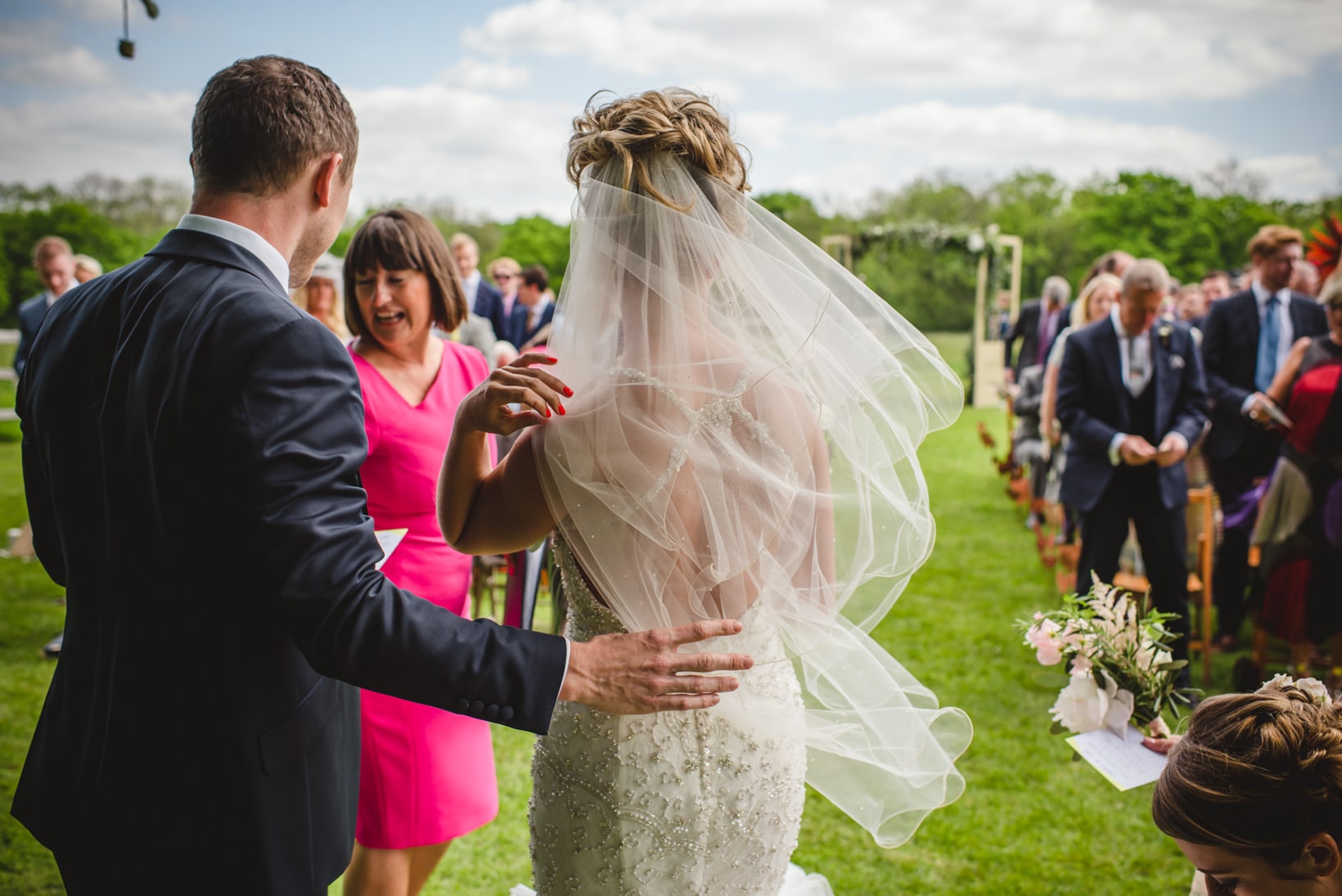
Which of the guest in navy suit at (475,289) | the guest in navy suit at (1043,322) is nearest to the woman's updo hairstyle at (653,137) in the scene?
the guest in navy suit at (475,289)

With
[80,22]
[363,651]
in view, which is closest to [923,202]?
[80,22]

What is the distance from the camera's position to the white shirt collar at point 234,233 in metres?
1.45

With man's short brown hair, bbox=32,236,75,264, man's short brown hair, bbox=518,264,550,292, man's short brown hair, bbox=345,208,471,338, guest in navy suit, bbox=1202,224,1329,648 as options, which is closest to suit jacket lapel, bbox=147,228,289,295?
man's short brown hair, bbox=345,208,471,338

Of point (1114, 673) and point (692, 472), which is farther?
point (1114, 673)

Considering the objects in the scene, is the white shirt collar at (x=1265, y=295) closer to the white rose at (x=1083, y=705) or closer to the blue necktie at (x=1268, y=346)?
the blue necktie at (x=1268, y=346)

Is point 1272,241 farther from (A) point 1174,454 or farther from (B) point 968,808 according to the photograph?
(B) point 968,808

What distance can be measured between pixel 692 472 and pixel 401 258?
1.61 meters

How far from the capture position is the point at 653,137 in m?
1.66

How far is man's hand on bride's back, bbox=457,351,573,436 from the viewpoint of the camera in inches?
64.2

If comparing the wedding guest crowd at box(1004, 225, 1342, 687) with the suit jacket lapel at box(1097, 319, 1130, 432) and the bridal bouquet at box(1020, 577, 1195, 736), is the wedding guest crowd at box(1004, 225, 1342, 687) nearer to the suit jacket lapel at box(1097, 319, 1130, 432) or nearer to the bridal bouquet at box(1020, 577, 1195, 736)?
the suit jacket lapel at box(1097, 319, 1130, 432)

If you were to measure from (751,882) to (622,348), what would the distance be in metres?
1.18

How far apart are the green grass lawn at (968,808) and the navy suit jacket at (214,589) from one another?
2110 mm

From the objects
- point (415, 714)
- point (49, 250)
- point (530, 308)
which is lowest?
point (415, 714)

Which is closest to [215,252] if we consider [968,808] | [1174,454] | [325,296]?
[325,296]
